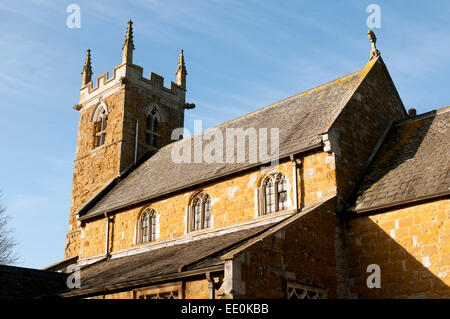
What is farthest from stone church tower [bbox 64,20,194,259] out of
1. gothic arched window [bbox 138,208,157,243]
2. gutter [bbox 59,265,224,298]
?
gutter [bbox 59,265,224,298]

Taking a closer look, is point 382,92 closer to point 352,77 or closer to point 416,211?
point 352,77

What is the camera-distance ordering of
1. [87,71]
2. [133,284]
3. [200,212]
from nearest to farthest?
[133,284] → [200,212] → [87,71]

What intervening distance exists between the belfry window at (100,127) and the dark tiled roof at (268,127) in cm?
520

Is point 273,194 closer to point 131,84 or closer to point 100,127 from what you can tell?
point 131,84

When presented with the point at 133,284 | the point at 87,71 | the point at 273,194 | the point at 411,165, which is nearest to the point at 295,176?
the point at 273,194

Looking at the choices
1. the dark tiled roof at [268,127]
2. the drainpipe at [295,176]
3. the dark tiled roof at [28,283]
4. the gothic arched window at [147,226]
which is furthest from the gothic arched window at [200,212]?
the dark tiled roof at [28,283]

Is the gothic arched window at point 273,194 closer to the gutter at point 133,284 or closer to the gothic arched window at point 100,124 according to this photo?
the gutter at point 133,284

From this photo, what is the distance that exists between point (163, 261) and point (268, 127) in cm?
751

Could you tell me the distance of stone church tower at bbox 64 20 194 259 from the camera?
31.6 meters

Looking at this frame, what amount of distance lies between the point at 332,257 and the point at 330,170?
2.82 m

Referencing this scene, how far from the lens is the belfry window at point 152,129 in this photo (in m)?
33.4

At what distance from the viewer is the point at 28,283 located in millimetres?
22797

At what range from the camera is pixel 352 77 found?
2266 centimetres
